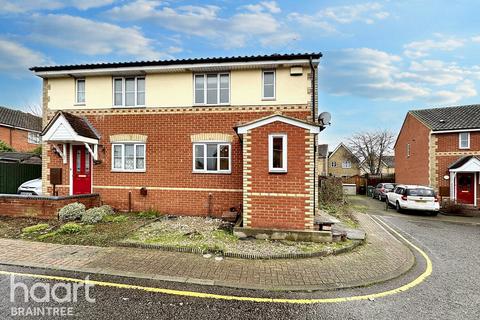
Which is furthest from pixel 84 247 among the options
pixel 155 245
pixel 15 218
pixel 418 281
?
pixel 418 281

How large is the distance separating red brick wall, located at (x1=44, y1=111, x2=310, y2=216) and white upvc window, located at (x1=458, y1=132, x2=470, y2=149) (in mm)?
17643

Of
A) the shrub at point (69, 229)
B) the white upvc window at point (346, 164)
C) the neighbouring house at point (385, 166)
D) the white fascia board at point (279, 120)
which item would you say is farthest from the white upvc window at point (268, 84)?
the neighbouring house at point (385, 166)

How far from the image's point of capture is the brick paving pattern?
16.6 feet

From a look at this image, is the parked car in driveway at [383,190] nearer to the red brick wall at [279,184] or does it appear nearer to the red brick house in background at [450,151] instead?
the red brick house in background at [450,151]

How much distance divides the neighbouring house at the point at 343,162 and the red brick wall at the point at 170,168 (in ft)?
145

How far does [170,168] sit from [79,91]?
18.9ft

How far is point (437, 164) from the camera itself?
67.7 feet

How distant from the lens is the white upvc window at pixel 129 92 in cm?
1149

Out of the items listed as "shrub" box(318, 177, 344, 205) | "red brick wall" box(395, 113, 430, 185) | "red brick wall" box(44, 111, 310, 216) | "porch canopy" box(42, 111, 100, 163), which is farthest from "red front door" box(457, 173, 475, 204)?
"porch canopy" box(42, 111, 100, 163)

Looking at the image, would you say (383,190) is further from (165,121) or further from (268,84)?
(165,121)

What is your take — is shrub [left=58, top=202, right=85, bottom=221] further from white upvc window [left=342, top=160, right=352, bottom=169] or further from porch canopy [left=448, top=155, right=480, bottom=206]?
white upvc window [left=342, top=160, right=352, bottom=169]

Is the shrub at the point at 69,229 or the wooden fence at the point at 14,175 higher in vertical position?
the wooden fence at the point at 14,175

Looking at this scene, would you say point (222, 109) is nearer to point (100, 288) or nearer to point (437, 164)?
point (100, 288)

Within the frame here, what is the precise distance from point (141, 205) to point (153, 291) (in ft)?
24.0
